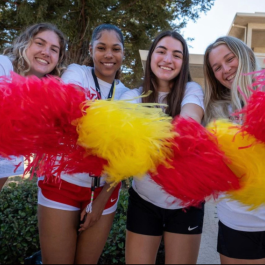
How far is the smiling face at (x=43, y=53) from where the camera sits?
2484 mm

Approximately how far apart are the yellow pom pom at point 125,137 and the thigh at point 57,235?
783 millimetres

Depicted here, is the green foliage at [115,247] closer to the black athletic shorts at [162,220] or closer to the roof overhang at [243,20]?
the black athletic shorts at [162,220]

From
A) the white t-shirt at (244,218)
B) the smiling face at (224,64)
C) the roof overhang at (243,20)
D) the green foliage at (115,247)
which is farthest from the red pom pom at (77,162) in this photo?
the roof overhang at (243,20)

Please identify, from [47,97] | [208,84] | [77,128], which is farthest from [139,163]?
[208,84]

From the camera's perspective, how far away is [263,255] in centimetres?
195

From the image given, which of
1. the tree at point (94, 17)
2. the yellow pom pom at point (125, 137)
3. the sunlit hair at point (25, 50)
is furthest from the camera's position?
the tree at point (94, 17)

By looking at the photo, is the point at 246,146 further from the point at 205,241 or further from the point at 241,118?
the point at 205,241

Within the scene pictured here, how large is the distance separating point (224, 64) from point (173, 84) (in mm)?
403

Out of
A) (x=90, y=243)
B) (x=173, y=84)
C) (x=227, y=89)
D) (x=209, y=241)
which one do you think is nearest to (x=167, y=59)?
(x=173, y=84)

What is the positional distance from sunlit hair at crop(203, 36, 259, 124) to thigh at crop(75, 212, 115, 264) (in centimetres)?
107

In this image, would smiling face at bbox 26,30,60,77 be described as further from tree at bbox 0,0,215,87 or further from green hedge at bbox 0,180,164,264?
tree at bbox 0,0,215,87

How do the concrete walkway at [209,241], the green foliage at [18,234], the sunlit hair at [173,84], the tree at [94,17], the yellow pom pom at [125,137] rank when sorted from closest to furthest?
1. the yellow pom pom at [125,137]
2. the sunlit hair at [173,84]
3. the green foliage at [18,234]
4. the concrete walkway at [209,241]
5. the tree at [94,17]

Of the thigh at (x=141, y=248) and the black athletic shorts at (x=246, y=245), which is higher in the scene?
the black athletic shorts at (x=246, y=245)

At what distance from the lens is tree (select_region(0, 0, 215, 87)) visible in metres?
6.95
